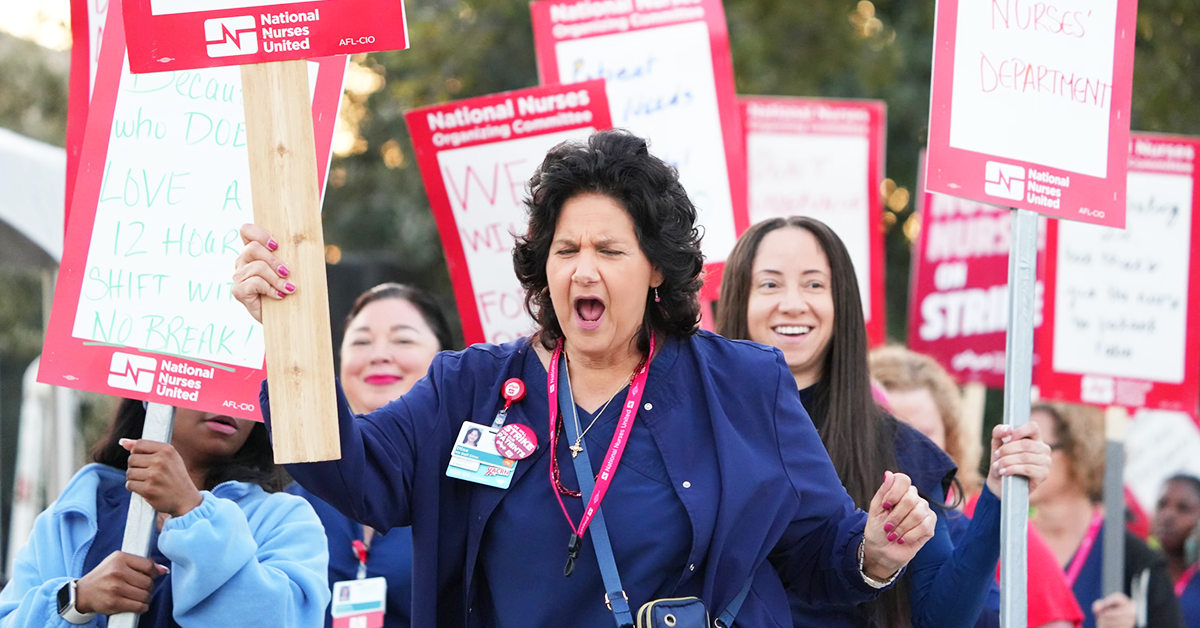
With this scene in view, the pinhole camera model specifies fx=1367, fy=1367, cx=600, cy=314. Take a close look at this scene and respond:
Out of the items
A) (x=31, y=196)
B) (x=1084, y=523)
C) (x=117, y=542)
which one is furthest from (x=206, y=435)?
(x=1084, y=523)

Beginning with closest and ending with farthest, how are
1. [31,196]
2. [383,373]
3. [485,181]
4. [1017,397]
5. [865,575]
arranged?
[865,575], [1017,397], [383,373], [485,181], [31,196]

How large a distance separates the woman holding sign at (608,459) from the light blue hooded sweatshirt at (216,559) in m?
0.53

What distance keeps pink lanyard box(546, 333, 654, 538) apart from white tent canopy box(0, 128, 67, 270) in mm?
3594

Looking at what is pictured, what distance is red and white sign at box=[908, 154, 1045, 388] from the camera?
23.6 ft

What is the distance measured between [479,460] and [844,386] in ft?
4.50

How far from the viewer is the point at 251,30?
2660 mm

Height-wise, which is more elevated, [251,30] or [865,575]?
[251,30]

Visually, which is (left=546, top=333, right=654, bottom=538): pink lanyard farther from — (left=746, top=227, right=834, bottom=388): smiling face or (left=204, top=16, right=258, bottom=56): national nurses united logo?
(left=746, top=227, right=834, bottom=388): smiling face

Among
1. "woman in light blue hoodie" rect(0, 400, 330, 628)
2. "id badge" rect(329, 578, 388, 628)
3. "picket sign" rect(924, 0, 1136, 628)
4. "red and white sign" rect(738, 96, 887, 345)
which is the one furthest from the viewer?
"red and white sign" rect(738, 96, 887, 345)

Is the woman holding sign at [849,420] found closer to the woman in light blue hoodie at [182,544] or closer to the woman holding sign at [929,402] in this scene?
the woman holding sign at [929,402]

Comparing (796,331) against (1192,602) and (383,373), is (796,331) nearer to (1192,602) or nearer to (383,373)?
(383,373)

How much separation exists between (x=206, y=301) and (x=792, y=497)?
141cm

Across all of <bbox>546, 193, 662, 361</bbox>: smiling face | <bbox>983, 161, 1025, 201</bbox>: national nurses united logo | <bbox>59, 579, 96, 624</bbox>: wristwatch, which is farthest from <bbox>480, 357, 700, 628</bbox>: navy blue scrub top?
<bbox>983, 161, 1025, 201</bbox>: national nurses united logo

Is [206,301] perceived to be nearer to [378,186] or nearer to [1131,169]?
[1131,169]
